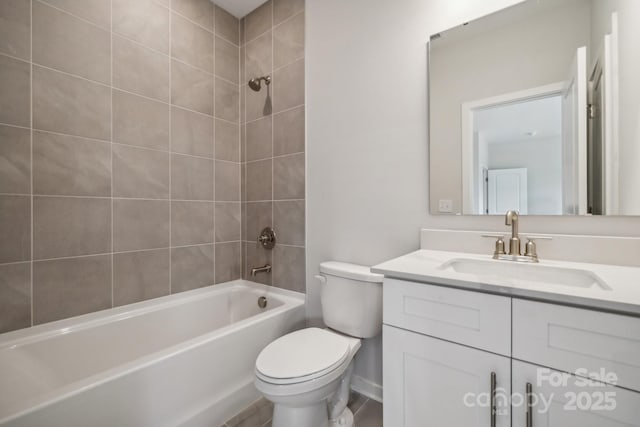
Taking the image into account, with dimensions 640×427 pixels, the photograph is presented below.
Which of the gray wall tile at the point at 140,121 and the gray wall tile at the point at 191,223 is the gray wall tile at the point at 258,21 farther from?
the gray wall tile at the point at 191,223

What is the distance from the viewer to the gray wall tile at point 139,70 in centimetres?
157

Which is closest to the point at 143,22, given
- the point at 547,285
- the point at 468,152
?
the point at 468,152

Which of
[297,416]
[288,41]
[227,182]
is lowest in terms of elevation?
[297,416]

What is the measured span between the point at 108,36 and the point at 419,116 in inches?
68.4

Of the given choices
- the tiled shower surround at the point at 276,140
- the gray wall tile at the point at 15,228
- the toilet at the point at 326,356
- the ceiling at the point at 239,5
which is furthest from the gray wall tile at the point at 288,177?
the gray wall tile at the point at 15,228

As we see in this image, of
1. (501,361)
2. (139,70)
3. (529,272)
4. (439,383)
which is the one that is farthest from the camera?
(139,70)

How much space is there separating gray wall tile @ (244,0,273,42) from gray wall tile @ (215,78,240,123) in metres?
0.41

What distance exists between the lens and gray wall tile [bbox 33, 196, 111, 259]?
1341 mm

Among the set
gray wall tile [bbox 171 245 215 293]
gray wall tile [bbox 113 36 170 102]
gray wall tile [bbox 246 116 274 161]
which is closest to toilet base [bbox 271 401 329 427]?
gray wall tile [bbox 171 245 215 293]

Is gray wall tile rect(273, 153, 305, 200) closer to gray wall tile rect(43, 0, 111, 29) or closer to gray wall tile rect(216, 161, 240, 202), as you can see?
gray wall tile rect(216, 161, 240, 202)

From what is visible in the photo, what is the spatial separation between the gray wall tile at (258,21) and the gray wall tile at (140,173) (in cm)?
116

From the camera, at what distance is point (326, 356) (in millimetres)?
1204

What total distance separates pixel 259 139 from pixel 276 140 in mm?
175

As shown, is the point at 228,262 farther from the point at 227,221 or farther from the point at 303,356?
the point at 303,356
